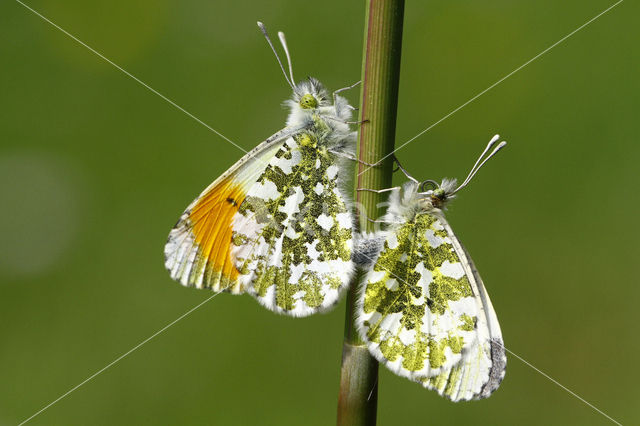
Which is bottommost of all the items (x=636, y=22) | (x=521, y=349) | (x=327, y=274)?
(x=521, y=349)

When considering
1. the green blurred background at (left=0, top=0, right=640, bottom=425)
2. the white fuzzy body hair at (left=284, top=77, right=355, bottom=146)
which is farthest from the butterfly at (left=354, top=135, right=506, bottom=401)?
the green blurred background at (left=0, top=0, right=640, bottom=425)

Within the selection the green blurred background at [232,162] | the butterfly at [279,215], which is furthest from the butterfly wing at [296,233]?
the green blurred background at [232,162]

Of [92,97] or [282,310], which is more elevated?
[92,97]

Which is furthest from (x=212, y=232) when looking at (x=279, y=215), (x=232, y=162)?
(x=232, y=162)

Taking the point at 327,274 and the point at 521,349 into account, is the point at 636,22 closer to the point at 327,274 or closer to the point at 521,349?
the point at 521,349

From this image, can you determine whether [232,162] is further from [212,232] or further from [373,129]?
[373,129]

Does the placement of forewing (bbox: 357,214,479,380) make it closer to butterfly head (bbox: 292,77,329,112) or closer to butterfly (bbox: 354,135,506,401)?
butterfly (bbox: 354,135,506,401)

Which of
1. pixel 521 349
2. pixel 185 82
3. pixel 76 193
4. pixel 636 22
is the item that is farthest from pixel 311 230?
pixel 636 22
